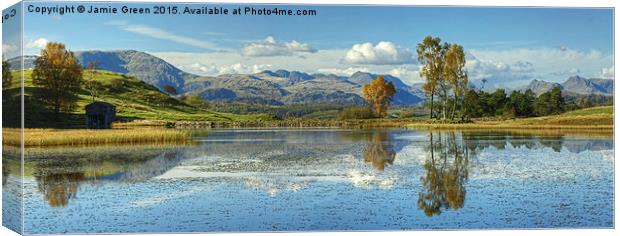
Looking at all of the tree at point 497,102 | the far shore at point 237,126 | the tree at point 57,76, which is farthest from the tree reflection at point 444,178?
the tree at point 57,76

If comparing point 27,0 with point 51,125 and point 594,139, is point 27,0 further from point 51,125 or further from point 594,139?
point 594,139

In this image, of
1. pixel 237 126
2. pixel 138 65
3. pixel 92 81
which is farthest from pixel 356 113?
pixel 237 126

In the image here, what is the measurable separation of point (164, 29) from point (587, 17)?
13.7 meters

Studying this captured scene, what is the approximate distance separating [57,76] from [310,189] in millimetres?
10889

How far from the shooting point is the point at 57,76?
2800 centimetres

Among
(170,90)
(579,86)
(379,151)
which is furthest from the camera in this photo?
(379,151)

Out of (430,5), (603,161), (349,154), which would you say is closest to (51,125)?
(349,154)

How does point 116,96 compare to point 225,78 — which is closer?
point 225,78

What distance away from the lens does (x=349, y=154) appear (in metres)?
35.0

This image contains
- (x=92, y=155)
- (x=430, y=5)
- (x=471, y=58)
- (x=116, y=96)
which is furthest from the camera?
(x=116, y=96)

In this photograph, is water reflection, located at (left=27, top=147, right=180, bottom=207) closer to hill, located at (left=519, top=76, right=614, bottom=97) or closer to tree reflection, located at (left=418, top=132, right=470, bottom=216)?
tree reflection, located at (left=418, top=132, right=470, bottom=216)

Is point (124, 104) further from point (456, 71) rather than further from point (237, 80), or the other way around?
point (456, 71)

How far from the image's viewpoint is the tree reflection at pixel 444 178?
74.8 ft

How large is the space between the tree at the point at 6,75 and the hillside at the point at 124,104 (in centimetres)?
46
